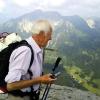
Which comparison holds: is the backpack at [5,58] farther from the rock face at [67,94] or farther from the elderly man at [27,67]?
the rock face at [67,94]

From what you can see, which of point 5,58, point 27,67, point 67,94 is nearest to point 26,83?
point 27,67

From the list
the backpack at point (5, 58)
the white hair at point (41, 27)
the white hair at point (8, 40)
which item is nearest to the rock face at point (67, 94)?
→ the white hair at point (8, 40)

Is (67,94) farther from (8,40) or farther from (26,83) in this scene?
(26,83)

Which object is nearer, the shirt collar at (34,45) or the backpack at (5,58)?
the backpack at (5,58)

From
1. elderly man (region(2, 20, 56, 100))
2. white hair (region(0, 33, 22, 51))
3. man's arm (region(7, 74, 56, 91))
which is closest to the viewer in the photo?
elderly man (region(2, 20, 56, 100))

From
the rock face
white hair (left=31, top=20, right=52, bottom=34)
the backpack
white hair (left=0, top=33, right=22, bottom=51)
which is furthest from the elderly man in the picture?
the rock face

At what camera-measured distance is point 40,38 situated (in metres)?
6.74

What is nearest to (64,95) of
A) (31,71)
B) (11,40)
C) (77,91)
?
(77,91)

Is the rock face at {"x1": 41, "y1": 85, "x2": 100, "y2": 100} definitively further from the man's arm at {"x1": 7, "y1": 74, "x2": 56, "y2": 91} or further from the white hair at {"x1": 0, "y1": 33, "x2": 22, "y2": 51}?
the man's arm at {"x1": 7, "y1": 74, "x2": 56, "y2": 91}

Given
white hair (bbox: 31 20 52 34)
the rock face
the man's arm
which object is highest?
white hair (bbox: 31 20 52 34)

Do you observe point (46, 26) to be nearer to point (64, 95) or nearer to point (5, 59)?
point (5, 59)

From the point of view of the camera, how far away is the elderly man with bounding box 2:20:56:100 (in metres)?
6.45

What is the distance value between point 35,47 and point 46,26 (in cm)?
51

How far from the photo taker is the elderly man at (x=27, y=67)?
6445mm
